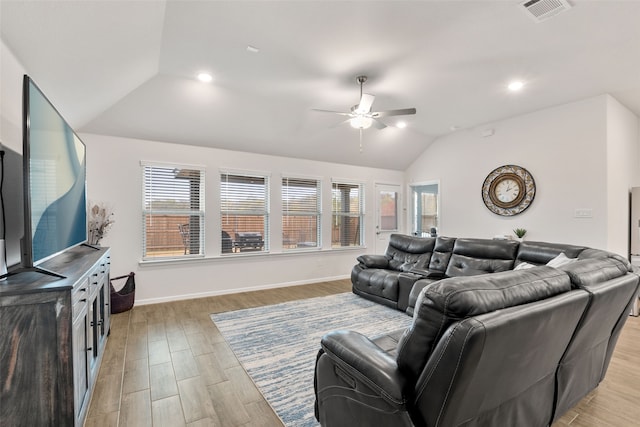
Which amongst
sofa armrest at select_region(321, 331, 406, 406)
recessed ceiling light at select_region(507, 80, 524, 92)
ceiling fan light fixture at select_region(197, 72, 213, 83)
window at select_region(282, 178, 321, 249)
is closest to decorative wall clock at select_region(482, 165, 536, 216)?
recessed ceiling light at select_region(507, 80, 524, 92)

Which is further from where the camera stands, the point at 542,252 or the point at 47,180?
the point at 542,252

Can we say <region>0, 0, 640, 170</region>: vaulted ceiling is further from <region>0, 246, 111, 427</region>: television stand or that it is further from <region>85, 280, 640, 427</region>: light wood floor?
<region>85, 280, 640, 427</region>: light wood floor

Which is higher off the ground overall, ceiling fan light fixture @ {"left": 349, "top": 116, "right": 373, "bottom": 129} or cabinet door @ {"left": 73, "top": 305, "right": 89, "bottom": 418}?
ceiling fan light fixture @ {"left": 349, "top": 116, "right": 373, "bottom": 129}

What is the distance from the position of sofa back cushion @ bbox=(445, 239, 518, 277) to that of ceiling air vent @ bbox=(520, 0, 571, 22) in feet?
7.89

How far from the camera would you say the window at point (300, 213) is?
546cm

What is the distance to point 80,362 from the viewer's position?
5.65 feet

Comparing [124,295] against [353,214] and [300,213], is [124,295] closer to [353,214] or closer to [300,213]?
[300,213]

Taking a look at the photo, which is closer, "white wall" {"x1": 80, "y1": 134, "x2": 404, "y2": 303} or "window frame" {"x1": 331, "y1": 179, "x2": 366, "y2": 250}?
"white wall" {"x1": 80, "y1": 134, "x2": 404, "y2": 303}

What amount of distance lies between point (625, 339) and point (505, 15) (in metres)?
3.48

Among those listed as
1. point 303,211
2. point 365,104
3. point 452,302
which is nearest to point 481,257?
point 365,104

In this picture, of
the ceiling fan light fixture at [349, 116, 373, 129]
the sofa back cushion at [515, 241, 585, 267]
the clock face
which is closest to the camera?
the sofa back cushion at [515, 241, 585, 267]

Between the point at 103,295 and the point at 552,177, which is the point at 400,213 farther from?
the point at 103,295

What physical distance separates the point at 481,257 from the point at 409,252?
1.06 m

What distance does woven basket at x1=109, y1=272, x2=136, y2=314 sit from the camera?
12.4 feet
